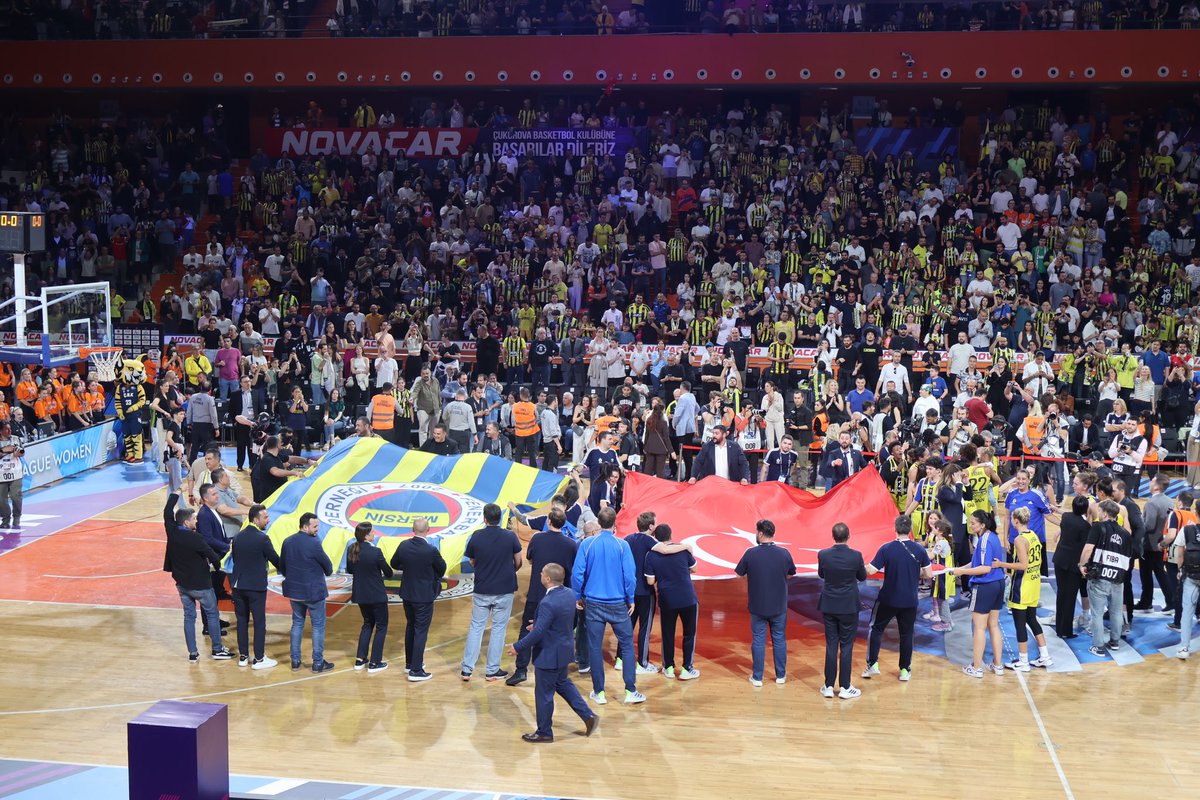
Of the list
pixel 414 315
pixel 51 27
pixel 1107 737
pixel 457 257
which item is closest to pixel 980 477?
pixel 1107 737

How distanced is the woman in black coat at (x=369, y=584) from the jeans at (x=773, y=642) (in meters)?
3.44

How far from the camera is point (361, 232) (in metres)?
29.0

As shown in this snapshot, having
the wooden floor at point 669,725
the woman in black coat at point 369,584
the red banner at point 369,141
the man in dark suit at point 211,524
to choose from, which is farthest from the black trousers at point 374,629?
the red banner at point 369,141

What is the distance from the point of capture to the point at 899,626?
1267cm

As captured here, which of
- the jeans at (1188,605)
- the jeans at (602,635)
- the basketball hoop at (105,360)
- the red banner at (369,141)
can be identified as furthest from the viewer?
the red banner at (369,141)

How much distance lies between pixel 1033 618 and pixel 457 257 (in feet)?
57.1

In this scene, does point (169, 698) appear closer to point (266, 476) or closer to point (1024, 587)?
point (266, 476)

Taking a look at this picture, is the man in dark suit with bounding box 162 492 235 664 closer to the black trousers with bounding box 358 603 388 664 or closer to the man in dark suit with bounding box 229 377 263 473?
the black trousers with bounding box 358 603 388 664

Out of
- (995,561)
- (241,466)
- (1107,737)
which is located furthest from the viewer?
(241,466)

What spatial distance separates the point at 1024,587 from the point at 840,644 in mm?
1941

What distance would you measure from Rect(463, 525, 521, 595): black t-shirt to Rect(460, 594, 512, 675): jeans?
13 centimetres

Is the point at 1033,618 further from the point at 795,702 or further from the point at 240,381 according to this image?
the point at 240,381

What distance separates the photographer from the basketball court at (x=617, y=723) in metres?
10.5

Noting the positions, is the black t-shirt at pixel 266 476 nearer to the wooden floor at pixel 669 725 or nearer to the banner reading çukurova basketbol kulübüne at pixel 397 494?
the banner reading çukurova basketbol kulübüne at pixel 397 494
